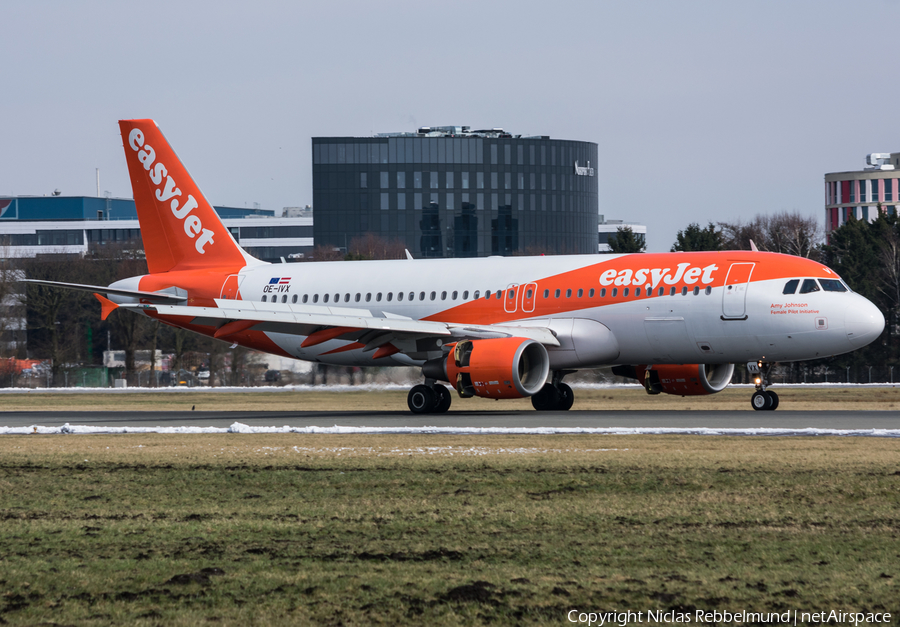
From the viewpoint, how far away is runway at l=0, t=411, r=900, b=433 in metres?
22.0

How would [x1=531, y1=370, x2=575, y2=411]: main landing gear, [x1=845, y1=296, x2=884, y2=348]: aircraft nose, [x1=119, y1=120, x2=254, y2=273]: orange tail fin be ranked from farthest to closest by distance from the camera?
[x1=119, y1=120, x2=254, y2=273]: orange tail fin → [x1=531, y1=370, x2=575, y2=411]: main landing gear → [x1=845, y1=296, x2=884, y2=348]: aircraft nose

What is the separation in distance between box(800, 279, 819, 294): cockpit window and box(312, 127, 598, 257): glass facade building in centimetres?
10205

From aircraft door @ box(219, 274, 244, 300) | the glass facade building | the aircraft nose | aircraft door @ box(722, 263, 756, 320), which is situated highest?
the glass facade building

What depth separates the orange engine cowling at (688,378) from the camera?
29984 millimetres

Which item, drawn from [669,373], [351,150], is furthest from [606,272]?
[351,150]

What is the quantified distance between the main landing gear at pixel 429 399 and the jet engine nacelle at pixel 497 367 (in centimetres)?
95

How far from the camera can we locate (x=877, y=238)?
69750 mm

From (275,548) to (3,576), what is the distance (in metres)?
2.09

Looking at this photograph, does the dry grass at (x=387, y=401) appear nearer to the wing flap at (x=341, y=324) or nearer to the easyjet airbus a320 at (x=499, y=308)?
the easyjet airbus a320 at (x=499, y=308)

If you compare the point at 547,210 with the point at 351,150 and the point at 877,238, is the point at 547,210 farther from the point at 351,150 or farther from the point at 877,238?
the point at 877,238

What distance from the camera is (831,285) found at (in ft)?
88.4

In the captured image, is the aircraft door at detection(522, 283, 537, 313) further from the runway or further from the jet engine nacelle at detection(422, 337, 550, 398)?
the runway

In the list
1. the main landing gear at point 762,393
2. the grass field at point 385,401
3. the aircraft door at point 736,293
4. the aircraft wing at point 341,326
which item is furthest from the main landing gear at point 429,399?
the main landing gear at point 762,393

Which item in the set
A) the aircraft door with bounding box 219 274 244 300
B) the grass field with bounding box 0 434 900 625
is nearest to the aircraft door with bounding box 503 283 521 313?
the aircraft door with bounding box 219 274 244 300
